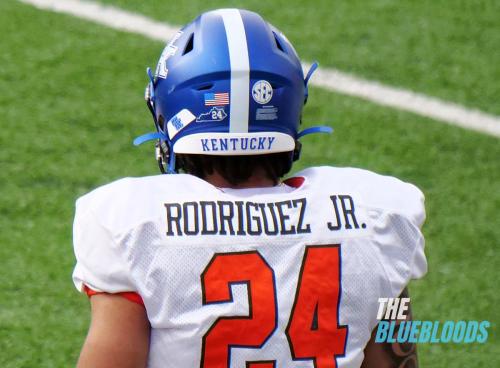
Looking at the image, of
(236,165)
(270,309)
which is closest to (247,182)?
(236,165)

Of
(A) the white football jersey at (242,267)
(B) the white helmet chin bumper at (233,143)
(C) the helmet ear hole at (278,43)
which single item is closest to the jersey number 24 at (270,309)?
(A) the white football jersey at (242,267)

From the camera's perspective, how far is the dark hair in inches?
113

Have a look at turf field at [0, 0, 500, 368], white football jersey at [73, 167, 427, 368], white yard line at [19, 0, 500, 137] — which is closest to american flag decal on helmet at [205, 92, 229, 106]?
white football jersey at [73, 167, 427, 368]

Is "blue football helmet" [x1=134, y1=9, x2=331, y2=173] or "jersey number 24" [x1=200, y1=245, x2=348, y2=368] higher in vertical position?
"blue football helmet" [x1=134, y1=9, x2=331, y2=173]

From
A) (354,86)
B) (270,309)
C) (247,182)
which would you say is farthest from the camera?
(354,86)

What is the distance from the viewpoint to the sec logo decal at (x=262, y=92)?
291cm

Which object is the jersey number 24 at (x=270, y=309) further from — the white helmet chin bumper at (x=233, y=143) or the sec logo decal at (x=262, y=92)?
the sec logo decal at (x=262, y=92)

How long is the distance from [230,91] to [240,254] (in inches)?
18.5

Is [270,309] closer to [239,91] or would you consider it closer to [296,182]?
[296,182]

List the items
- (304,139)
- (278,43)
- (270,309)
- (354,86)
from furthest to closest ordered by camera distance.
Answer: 1. (354,86)
2. (304,139)
3. (278,43)
4. (270,309)

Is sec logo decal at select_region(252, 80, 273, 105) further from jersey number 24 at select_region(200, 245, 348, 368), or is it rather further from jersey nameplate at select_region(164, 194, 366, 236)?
jersey number 24 at select_region(200, 245, 348, 368)

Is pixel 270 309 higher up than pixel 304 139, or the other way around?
pixel 270 309

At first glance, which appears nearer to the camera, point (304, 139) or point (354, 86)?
point (304, 139)

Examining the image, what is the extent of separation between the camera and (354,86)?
20.2 ft
